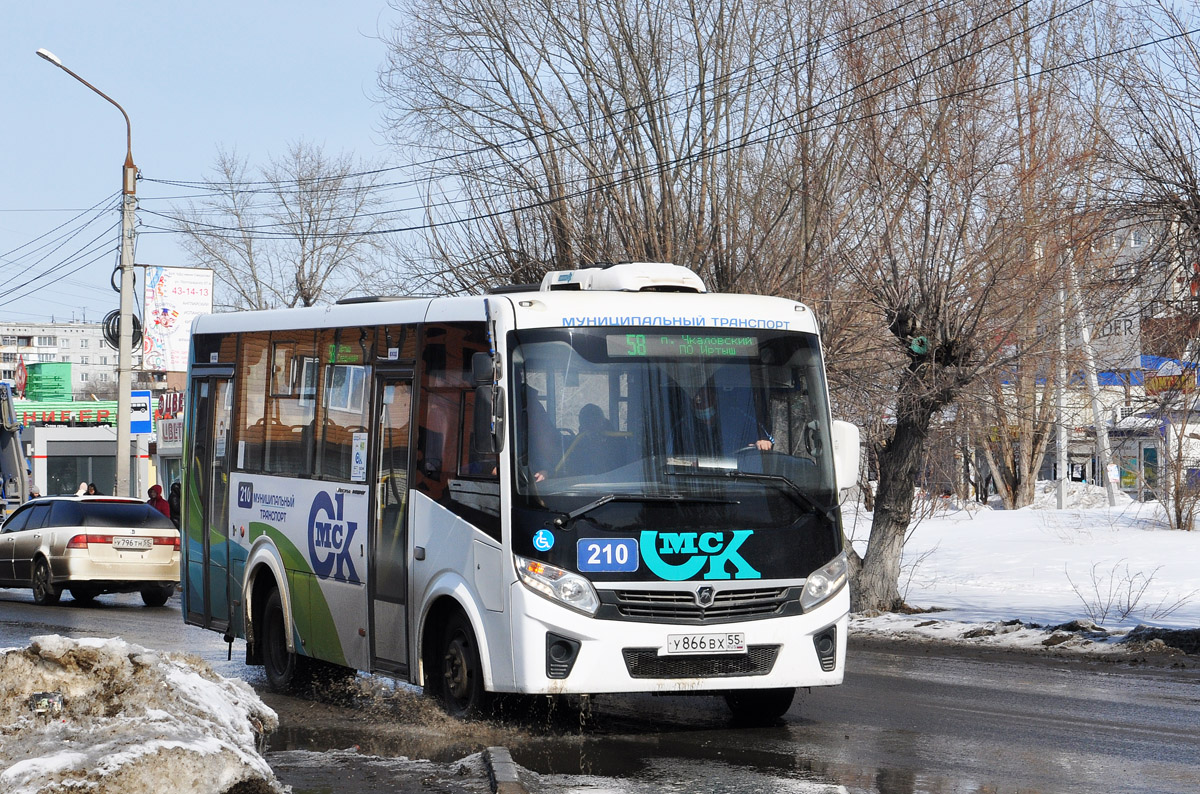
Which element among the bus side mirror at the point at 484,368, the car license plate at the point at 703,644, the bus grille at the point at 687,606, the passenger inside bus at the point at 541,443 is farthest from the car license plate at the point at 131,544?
the car license plate at the point at 703,644

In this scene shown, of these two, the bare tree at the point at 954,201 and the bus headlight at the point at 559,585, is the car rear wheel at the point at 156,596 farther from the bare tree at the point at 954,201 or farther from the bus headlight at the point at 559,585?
the bus headlight at the point at 559,585

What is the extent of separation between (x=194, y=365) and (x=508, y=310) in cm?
522

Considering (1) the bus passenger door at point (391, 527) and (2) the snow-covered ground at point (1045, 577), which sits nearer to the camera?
(1) the bus passenger door at point (391, 527)

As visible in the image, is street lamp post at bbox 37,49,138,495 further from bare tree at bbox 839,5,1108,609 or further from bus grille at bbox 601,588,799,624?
bus grille at bbox 601,588,799,624

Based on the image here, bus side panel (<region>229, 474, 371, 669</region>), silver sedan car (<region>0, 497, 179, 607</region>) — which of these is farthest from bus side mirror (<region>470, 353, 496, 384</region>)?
silver sedan car (<region>0, 497, 179, 607</region>)

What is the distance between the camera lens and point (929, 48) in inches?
640

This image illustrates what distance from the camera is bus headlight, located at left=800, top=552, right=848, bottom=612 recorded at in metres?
8.93

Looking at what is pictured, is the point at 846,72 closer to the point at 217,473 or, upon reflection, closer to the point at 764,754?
the point at 217,473

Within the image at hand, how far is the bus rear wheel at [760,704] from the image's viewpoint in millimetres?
9438

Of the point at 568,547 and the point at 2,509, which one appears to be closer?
the point at 568,547

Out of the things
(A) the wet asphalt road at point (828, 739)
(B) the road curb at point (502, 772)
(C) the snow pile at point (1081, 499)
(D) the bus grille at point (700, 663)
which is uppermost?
(D) the bus grille at point (700, 663)

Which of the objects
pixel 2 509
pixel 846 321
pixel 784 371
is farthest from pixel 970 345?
pixel 2 509

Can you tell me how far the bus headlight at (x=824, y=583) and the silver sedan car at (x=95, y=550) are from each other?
13.3m

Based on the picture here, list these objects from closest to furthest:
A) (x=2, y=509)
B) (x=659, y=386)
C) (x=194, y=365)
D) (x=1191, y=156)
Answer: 1. (x=659, y=386)
2. (x=1191, y=156)
3. (x=194, y=365)
4. (x=2, y=509)
